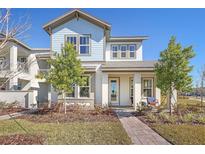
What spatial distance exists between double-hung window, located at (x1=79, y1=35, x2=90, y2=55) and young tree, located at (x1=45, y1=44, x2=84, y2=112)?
147 inches

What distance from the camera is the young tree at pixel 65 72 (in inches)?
589

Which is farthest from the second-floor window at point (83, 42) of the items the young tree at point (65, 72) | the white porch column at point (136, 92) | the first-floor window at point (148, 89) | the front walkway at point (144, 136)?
the front walkway at point (144, 136)

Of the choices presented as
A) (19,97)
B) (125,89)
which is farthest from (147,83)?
(19,97)

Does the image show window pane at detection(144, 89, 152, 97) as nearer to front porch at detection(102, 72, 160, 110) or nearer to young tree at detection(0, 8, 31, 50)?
front porch at detection(102, 72, 160, 110)

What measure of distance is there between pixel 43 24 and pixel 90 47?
14.6 ft

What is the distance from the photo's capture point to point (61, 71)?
15.2 m

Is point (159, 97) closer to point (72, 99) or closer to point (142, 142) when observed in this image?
point (72, 99)

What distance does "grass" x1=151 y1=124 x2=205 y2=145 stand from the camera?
323 inches

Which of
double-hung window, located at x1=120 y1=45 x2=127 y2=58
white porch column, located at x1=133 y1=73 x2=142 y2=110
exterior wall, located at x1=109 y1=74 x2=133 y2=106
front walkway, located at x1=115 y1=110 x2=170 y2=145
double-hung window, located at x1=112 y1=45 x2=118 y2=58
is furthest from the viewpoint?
double-hung window, located at x1=112 y1=45 x2=118 y2=58

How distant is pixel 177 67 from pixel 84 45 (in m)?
8.28

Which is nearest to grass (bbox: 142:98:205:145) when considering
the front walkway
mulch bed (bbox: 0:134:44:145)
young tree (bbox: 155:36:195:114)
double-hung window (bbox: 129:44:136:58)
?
the front walkway

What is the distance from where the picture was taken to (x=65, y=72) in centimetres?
1488
